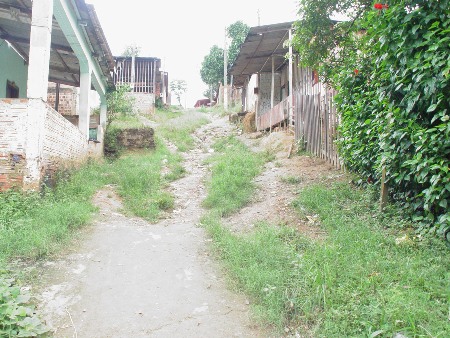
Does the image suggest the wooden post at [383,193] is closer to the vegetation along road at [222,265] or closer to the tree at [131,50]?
the vegetation along road at [222,265]

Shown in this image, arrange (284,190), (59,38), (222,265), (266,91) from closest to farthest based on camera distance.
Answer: (222,265)
(284,190)
(59,38)
(266,91)

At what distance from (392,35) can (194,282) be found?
367 cm

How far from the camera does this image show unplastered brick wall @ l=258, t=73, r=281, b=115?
52.5 ft

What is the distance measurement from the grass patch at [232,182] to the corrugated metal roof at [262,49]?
3.48 metres

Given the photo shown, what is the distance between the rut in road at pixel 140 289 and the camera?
3.09 m

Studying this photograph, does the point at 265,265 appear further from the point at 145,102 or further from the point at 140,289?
the point at 145,102

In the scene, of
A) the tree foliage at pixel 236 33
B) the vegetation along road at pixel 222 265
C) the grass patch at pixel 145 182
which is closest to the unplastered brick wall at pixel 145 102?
the tree foliage at pixel 236 33

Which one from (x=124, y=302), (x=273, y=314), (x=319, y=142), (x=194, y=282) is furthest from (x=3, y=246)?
(x=319, y=142)

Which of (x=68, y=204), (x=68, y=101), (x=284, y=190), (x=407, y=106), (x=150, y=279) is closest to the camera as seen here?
(x=407, y=106)

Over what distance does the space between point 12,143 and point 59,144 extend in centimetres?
138

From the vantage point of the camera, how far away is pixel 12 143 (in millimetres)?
5332

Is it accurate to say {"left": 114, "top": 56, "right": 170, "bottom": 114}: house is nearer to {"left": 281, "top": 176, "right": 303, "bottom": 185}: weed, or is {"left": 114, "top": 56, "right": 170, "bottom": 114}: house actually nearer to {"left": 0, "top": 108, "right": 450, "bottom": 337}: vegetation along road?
{"left": 0, "top": 108, "right": 450, "bottom": 337}: vegetation along road

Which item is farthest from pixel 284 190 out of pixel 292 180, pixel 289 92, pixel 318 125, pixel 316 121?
pixel 289 92

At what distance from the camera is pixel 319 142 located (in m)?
8.54
